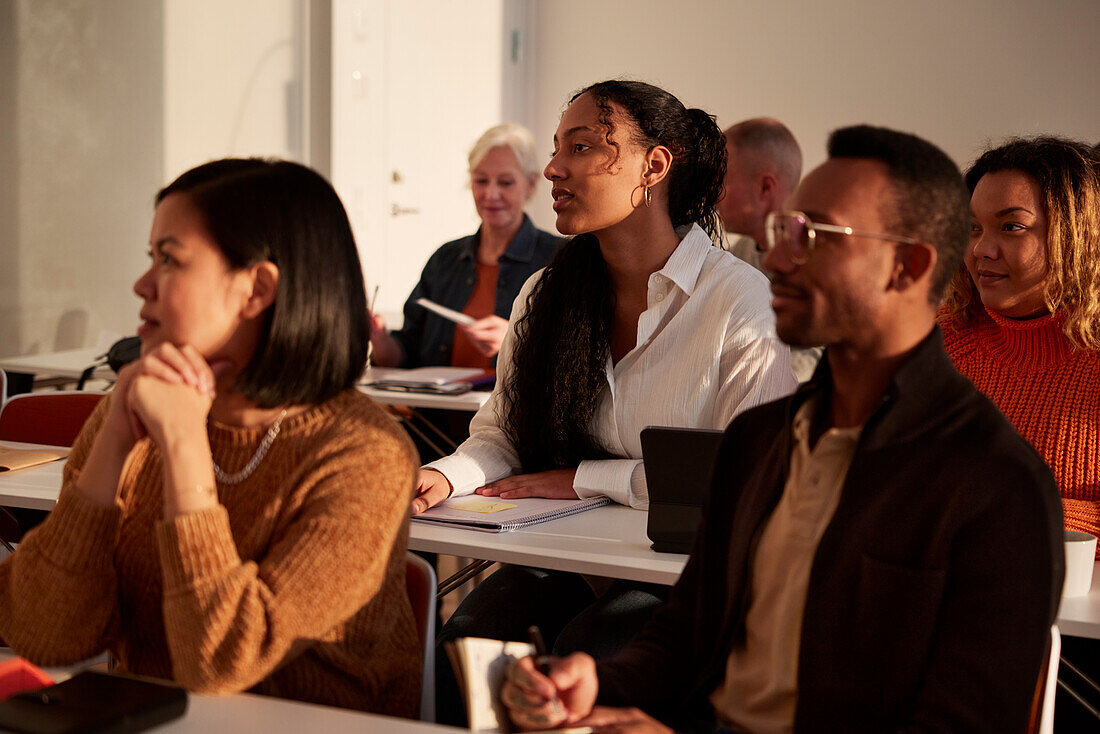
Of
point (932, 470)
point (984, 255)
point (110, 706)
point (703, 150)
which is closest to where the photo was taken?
point (110, 706)

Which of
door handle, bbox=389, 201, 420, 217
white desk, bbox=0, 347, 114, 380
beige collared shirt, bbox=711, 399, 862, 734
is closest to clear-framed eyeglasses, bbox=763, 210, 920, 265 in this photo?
beige collared shirt, bbox=711, 399, 862, 734

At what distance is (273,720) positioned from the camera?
115cm

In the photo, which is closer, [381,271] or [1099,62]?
[1099,62]

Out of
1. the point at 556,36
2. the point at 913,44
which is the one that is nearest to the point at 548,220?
the point at 556,36

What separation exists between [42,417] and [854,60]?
15.5ft

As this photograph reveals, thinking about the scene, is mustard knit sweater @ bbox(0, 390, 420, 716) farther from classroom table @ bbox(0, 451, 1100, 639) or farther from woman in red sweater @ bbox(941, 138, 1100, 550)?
woman in red sweater @ bbox(941, 138, 1100, 550)

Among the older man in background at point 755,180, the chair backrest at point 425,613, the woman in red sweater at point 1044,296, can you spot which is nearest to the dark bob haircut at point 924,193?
the chair backrest at point 425,613

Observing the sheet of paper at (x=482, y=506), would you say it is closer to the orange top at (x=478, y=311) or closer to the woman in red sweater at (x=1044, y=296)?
the woman in red sweater at (x=1044, y=296)

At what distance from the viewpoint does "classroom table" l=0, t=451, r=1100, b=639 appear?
1653 mm

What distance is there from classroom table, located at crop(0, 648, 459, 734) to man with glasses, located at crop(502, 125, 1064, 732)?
15 centimetres

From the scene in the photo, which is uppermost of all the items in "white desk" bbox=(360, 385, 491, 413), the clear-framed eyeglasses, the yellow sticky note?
the clear-framed eyeglasses

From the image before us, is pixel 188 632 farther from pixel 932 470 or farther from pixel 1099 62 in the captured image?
pixel 1099 62

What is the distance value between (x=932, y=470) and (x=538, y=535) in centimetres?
84

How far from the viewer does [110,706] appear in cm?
111
